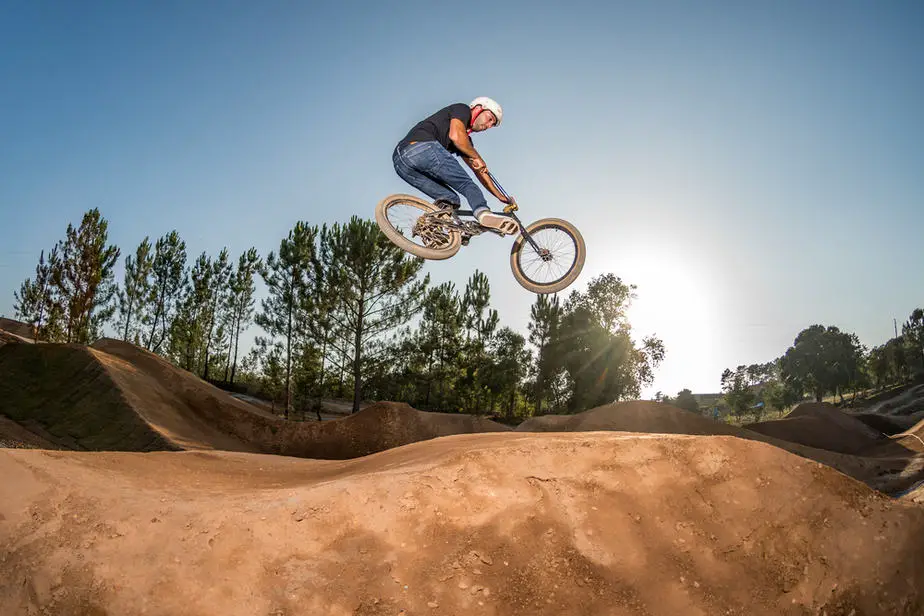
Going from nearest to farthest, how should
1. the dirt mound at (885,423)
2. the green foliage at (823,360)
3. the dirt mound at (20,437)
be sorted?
1. the dirt mound at (20,437)
2. the dirt mound at (885,423)
3. the green foliage at (823,360)

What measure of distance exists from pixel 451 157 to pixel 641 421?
13694 millimetres

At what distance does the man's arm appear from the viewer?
5.95 meters

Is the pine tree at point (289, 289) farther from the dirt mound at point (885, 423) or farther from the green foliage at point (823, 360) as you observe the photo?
the green foliage at point (823, 360)

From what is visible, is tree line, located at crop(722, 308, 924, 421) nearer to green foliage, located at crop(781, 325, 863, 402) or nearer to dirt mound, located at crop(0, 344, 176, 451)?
green foliage, located at crop(781, 325, 863, 402)

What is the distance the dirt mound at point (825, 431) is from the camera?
21219 millimetres

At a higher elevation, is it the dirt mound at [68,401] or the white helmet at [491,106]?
the white helmet at [491,106]

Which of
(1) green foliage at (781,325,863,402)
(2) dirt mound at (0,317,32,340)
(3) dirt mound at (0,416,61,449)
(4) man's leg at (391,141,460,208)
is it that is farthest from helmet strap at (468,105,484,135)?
(1) green foliage at (781,325,863,402)

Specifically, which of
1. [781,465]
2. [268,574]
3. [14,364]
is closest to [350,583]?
[268,574]

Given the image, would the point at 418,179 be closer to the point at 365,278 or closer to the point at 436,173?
the point at 436,173

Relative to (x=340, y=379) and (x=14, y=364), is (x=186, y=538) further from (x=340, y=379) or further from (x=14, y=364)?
(x=340, y=379)

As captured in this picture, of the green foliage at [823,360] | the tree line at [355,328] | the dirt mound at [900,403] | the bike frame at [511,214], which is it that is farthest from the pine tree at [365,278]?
the green foliage at [823,360]

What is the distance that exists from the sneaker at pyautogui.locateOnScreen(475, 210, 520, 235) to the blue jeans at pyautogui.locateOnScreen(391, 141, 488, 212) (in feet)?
0.29

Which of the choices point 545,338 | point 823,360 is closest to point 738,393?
point 823,360

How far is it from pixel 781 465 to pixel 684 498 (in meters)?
1.10
